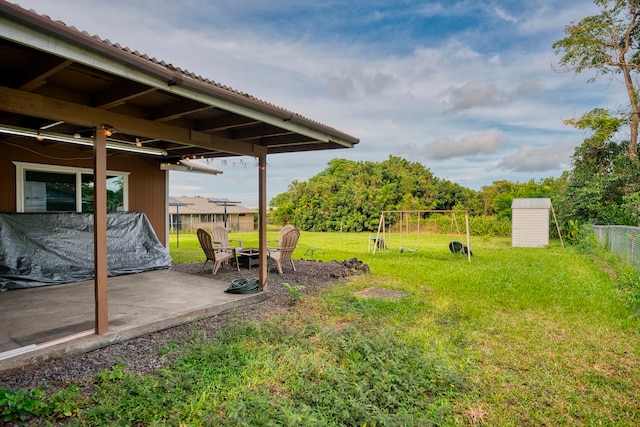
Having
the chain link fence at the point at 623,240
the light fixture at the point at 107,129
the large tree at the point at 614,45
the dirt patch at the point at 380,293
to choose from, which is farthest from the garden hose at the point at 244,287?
the large tree at the point at 614,45

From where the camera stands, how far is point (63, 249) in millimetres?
5941

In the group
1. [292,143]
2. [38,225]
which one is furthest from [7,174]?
[292,143]

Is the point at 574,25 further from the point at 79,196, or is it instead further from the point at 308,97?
the point at 79,196

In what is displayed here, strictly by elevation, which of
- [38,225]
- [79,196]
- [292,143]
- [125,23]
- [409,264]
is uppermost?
[125,23]

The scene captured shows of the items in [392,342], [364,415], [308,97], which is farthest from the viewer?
[308,97]

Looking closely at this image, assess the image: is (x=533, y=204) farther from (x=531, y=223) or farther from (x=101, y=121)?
(x=101, y=121)

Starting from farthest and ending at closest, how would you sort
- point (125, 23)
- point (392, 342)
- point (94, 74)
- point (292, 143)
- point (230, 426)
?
point (125, 23)
point (292, 143)
point (392, 342)
point (94, 74)
point (230, 426)

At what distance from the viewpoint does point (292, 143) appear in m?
5.36

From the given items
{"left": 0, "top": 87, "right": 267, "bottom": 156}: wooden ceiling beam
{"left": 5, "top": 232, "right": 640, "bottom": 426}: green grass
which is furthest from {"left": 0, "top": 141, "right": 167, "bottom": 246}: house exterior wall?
{"left": 5, "top": 232, "right": 640, "bottom": 426}: green grass

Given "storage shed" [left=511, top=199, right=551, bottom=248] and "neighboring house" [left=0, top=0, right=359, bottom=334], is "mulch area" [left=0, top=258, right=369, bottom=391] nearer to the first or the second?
"neighboring house" [left=0, top=0, right=359, bottom=334]

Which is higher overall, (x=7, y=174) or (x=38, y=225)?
(x=7, y=174)

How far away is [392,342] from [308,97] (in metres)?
11.2

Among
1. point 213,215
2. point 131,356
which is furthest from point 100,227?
point 213,215

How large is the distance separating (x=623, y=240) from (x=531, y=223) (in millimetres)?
6661
